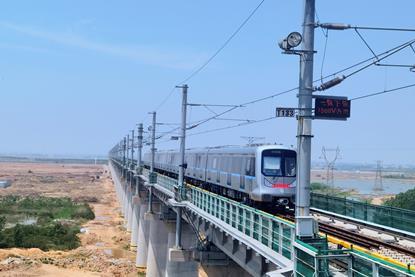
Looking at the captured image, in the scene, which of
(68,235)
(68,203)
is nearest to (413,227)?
(68,235)

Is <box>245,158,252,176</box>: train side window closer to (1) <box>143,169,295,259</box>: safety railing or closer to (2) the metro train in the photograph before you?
(2) the metro train

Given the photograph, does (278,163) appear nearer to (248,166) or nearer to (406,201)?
(248,166)

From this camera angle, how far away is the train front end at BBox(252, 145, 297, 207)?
23.3m

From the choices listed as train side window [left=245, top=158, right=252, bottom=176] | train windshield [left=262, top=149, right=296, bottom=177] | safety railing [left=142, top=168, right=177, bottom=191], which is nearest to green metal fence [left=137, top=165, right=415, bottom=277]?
train windshield [left=262, top=149, right=296, bottom=177]

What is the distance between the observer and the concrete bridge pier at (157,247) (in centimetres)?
4050

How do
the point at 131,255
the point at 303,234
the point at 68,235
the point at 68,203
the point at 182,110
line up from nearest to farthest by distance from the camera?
the point at 303,234
the point at 182,110
the point at 131,255
the point at 68,235
the point at 68,203

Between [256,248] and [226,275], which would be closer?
[256,248]

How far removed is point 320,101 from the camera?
35.1 feet

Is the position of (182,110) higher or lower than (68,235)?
higher

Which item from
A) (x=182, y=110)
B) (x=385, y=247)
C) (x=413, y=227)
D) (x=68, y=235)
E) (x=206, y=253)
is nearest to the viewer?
(x=385, y=247)

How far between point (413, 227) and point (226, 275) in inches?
368

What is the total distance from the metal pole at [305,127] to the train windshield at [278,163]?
13.2 meters

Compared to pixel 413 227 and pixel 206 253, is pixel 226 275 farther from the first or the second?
pixel 413 227

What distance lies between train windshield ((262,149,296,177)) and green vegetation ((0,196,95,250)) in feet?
121
